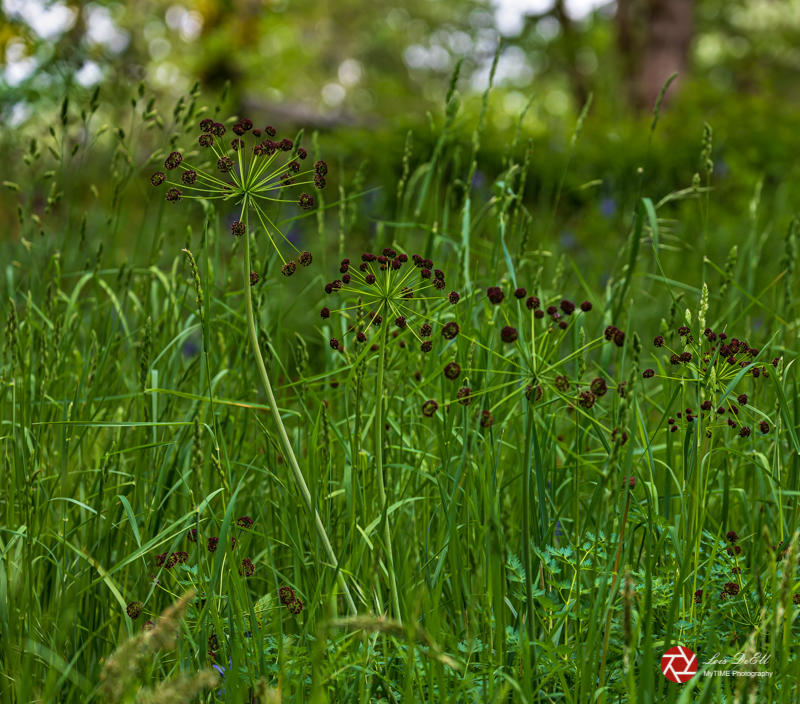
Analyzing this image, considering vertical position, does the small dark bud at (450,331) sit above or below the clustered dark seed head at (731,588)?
above

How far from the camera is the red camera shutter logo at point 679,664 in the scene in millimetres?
1426

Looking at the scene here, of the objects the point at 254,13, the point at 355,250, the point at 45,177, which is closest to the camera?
the point at 45,177

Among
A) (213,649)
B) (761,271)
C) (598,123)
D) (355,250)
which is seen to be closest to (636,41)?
(598,123)

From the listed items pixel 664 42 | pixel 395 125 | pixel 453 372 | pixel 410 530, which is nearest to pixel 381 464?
pixel 453 372

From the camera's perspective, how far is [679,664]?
1.44m

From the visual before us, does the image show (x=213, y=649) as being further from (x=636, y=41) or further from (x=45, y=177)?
(x=636, y=41)

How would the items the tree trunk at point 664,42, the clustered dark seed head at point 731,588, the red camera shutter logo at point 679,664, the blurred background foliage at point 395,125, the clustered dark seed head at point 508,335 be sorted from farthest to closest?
1. the tree trunk at point 664,42
2. the blurred background foliage at point 395,125
3. the clustered dark seed head at point 731,588
4. the red camera shutter logo at point 679,664
5. the clustered dark seed head at point 508,335

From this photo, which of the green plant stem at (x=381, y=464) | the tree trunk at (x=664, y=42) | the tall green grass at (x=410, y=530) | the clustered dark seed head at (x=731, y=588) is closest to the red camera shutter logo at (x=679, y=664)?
the tall green grass at (x=410, y=530)

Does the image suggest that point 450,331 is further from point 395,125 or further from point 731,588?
point 395,125

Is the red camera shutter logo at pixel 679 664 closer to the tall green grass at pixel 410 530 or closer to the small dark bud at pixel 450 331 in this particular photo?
the tall green grass at pixel 410 530

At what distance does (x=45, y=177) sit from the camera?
2.48 meters

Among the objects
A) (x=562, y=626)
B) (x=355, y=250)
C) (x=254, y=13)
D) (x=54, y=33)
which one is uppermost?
(x=254, y=13)

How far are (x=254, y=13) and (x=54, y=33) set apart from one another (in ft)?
27.3

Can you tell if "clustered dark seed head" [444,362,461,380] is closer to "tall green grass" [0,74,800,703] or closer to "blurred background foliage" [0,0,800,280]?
"tall green grass" [0,74,800,703]
